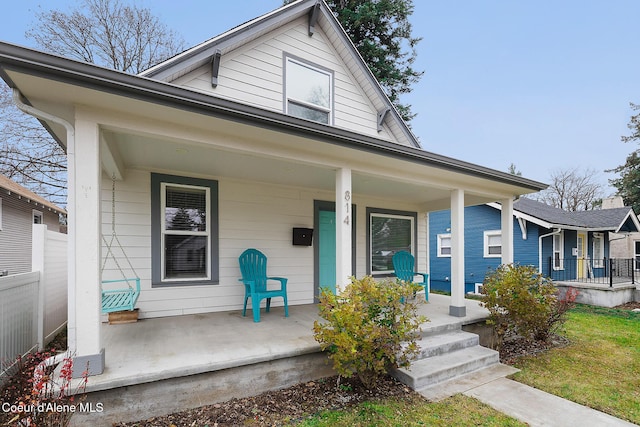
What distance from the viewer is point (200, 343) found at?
10.9 feet

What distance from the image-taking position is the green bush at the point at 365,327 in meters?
2.88

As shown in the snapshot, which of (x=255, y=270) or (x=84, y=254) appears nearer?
(x=84, y=254)

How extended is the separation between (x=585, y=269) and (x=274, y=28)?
44.3 ft

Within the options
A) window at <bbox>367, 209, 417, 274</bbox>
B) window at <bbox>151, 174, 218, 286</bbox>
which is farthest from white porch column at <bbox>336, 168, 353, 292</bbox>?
window at <bbox>367, 209, 417, 274</bbox>

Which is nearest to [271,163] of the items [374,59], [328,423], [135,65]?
[328,423]

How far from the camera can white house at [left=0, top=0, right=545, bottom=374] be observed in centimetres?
245

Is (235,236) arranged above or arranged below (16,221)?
below

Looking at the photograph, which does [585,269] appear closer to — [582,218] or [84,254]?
[582,218]

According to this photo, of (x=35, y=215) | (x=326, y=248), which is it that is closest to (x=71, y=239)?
(x=326, y=248)

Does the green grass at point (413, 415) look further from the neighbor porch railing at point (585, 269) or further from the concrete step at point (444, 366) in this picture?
the neighbor porch railing at point (585, 269)

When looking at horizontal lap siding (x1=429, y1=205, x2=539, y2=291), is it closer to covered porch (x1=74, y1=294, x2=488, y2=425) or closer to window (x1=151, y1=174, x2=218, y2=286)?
covered porch (x1=74, y1=294, x2=488, y2=425)

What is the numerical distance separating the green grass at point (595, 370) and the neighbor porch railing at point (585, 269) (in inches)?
206

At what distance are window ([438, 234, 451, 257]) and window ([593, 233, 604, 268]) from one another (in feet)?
18.4

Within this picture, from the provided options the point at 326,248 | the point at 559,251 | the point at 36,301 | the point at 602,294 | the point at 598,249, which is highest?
the point at 326,248
